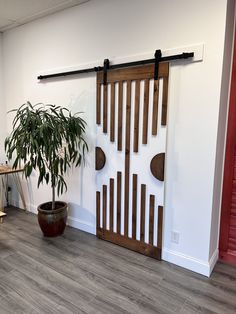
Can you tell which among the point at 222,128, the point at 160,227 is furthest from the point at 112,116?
the point at 160,227

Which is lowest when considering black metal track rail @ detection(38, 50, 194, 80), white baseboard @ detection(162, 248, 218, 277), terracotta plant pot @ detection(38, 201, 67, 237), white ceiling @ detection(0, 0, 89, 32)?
white baseboard @ detection(162, 248, 218, 277)

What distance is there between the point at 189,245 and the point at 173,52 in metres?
1.85

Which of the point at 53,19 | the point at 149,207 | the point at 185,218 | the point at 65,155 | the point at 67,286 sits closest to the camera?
the point at 67,286

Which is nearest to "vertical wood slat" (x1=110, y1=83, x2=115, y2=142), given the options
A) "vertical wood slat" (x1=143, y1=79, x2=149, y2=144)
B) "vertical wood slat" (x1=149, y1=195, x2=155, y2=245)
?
"vertical wood slat" (x1=143, y1=79, x2=149, y2=144)

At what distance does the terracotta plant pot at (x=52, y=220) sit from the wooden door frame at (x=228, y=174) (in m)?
1.83

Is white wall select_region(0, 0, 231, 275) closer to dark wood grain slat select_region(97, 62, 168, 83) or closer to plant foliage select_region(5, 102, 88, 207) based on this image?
dark wood grain slat select_region(97, 62, 168, 83)

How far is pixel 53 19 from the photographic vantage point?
10.3 ft

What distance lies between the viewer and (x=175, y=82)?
2316 millimetres

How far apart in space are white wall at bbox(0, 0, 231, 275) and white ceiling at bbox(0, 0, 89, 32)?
0.09 meters

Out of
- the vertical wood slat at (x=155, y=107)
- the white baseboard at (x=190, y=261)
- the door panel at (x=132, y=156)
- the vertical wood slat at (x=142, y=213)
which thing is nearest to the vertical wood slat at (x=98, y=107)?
the door panel at (x=132, y=156)

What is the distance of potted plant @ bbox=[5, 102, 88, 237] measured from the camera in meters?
2.66

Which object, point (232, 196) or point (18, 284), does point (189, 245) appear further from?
point (18, 284)

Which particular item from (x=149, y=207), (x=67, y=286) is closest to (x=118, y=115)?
(x=149, y=207)

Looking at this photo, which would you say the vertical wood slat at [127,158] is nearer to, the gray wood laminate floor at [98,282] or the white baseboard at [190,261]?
the gray wood laminate floor at [98,282]
